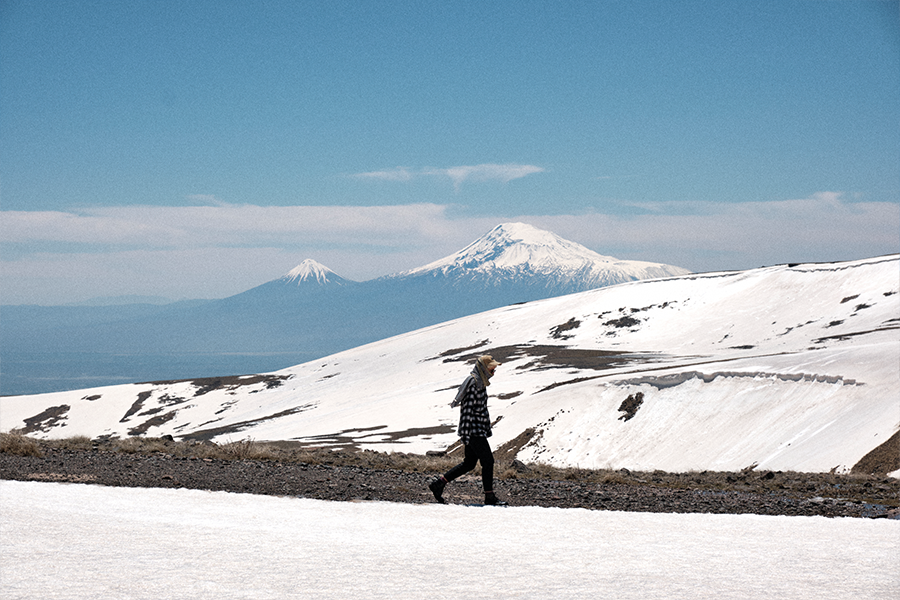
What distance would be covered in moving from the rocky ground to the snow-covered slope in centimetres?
1065

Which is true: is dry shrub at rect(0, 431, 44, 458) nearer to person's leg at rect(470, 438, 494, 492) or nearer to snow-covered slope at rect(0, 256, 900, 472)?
person's leg at rect(470, 438, 494, 492)

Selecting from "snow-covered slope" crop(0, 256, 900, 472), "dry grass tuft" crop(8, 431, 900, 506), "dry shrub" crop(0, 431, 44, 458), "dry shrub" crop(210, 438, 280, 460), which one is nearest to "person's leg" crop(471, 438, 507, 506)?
"dry grass tuft" crop(8, 431, 900, 506)

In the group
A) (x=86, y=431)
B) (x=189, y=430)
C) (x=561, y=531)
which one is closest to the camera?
(x=561, y=531)

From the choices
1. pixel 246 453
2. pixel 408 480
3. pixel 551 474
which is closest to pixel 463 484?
pixel 408 480

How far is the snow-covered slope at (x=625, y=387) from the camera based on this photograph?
98.6 ft

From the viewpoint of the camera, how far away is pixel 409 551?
7531 mm

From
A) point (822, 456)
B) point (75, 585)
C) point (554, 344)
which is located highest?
point (554, 344)

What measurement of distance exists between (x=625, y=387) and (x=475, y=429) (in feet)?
99.9

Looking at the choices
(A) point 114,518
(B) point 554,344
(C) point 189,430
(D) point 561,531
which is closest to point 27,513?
(A) point 114,518

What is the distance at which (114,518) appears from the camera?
28.9 ft

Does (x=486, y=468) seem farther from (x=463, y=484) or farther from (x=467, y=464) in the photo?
(x=463, y=484)

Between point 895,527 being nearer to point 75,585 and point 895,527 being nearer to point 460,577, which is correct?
point 460,577

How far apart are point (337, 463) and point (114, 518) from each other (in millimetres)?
6556

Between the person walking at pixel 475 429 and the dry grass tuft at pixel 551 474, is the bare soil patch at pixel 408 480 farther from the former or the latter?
the person walking at pixel 475 429
